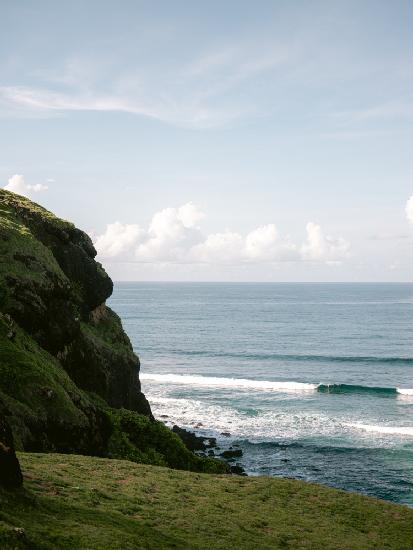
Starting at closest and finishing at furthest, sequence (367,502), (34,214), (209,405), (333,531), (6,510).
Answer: (6,510)
(333,531)
(367,502)
(34,214)
(209,405)

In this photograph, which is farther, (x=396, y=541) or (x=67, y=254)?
(x=67, y=254)

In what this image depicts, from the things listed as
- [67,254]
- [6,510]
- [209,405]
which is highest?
[67,254]

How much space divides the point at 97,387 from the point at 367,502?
80.9ft

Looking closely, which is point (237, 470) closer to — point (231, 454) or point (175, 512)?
point (231, 454)

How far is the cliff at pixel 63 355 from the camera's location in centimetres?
3030

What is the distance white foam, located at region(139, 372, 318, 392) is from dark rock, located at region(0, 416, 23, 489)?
62.1 m

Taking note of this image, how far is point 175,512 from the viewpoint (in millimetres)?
21922

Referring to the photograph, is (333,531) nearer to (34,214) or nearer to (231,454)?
(231,454)

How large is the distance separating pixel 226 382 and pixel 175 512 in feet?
198

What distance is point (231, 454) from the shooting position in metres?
48.5

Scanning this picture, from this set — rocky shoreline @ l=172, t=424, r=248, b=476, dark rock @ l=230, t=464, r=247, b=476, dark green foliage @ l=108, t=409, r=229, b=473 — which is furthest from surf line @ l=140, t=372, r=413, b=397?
dark green foliage @ l=108, t=409, r=229, b=473

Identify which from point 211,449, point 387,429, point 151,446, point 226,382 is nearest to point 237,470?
point 211,449

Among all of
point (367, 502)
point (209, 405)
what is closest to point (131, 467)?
point (367, 502)

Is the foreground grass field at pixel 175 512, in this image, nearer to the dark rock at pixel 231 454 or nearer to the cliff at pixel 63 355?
the cliff at pixel 63 355
